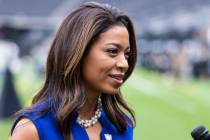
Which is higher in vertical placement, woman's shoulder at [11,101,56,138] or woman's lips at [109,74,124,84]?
woman's lips at [109,74,124,84]

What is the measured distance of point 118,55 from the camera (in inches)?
121

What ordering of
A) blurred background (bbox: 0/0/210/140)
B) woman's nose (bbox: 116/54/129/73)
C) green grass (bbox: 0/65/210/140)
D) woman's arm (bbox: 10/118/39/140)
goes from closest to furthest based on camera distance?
woman's arm (bbox: 10/118/39/140) → woman's nose (bbox: 116/54/129/73) → green grass (bbox: 0/65/210/140) → blurred background (bbox: 0/0/210/140)

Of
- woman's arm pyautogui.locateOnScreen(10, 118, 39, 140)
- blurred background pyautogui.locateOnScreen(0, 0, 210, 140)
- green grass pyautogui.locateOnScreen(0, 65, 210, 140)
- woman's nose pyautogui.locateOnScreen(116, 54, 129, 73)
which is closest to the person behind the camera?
woman's arm pyautogui.locateOnScreen(10, 118, 39, 140)

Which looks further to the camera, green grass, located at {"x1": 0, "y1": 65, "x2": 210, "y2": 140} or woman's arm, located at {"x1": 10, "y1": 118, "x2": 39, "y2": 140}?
green grass, located at {"x1": 0, "y1": 65, "x2": 210, "y2": 140}

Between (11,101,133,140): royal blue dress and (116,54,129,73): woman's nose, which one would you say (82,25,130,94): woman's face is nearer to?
(116,54,129,73): woman's nose

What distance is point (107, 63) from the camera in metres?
3.05

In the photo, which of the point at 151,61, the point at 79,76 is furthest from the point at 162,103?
the point at 79,76

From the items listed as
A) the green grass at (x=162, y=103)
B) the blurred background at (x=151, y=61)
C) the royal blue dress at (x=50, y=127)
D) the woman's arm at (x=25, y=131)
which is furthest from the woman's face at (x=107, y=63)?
the green grass at (x=162, y=103)

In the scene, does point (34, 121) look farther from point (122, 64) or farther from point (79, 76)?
point (122, 64)

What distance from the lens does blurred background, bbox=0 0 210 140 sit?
58.9 feet

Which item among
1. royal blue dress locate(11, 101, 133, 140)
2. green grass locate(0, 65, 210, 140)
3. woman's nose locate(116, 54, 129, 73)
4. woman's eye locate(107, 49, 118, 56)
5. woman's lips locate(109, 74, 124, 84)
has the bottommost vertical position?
green grass locate(0, 65, 210, 140)

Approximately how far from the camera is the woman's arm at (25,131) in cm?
292

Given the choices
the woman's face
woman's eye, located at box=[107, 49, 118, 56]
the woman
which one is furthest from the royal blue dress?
woman's eye, located at box=[107, 49, 118, 56]

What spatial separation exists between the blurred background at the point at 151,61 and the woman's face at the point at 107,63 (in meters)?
6.04
